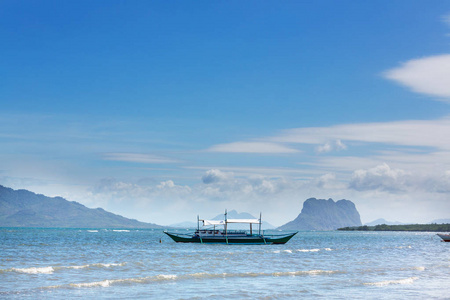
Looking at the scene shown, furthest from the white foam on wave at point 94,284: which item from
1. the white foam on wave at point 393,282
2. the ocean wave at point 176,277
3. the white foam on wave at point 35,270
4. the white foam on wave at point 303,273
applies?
the white foam on wave at point 393,282

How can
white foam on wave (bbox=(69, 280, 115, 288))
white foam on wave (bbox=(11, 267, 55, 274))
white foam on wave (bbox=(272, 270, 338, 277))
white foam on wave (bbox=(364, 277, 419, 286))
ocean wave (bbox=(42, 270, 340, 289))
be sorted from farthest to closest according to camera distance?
white foam on wave (bbox=(272, 270, 338, 277)) < white foam on wave (bbox=(11, 267, 55, 274)) < white foam on wave (bbox=(364, 277, 419, 286)) < ocean wave (bbox=(42, 270, 340, 289)) < white foam on wave (bbox=(69, 280, 115, 288))

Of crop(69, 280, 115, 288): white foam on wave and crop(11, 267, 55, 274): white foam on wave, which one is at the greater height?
crop(11, 267, 55, 274): white foam on wave

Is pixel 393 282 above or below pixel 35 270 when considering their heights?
below

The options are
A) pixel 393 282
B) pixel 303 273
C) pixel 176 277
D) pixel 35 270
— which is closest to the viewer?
pixel 393 282

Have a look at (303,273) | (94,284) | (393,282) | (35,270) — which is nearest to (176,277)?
(94,284)

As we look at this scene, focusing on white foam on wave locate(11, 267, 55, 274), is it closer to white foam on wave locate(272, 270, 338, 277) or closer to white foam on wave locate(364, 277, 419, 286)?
white foam on wave locate(272, 270, 338, 277)

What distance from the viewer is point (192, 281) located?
38.4 meters

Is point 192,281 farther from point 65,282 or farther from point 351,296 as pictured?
point 351,296

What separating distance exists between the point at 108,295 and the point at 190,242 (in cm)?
7798

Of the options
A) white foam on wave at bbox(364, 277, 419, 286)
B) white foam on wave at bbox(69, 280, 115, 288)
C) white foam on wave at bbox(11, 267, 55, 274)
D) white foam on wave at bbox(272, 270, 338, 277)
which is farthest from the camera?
white foam on wave at bbox(272, 270, 338, 277)

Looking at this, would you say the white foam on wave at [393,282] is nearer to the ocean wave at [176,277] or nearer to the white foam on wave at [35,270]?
the ocean wave at [176,277]

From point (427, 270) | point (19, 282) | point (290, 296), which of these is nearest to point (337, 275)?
point (427, 270)

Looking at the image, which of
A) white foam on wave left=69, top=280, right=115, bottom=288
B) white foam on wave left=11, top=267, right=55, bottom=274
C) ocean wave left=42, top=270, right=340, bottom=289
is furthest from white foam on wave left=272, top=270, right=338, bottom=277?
white foam on wave left=11, top=267, right=55, bottom=274

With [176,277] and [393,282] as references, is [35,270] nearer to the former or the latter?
[176,277]
